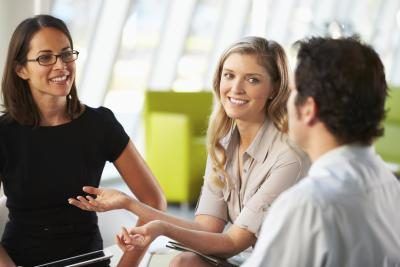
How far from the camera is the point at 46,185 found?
2.23 metres

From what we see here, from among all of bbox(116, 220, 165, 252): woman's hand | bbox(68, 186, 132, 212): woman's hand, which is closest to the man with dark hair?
bbox(116, 220, 165, 252): woman's hand

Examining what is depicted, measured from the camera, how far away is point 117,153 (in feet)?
7.64

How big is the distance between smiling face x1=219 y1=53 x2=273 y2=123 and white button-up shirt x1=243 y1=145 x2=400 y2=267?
2.43 ft

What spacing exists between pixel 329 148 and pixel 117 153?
109 centimetres

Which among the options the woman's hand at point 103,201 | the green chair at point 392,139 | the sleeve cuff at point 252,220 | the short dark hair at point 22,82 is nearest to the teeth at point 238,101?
the sleeve cuff at point 252,220

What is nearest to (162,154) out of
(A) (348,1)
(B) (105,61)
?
(B) (105,61)

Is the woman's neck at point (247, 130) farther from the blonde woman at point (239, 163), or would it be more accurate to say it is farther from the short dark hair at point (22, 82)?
the short dark hair at point (22, 82)

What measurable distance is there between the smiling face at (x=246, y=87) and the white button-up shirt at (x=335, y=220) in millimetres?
741

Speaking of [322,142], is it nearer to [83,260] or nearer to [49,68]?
[83,260]

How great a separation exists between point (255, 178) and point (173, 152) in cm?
329

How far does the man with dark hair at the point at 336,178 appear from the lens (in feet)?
4.24

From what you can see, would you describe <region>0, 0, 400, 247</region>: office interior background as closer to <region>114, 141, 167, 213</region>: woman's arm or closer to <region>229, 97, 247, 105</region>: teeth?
<region>114, 141, 167, 213</region>: woman's arm

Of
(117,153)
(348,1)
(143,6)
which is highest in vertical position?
(348,1)

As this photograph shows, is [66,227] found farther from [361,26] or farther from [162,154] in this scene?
[361,26]
